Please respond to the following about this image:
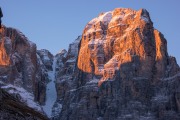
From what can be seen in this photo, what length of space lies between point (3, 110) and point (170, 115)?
141043 mm

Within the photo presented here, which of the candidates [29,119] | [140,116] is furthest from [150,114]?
[29,119]

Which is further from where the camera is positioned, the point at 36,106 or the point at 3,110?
the point at 36,106

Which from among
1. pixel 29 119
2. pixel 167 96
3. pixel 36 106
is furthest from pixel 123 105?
pixel 29 119

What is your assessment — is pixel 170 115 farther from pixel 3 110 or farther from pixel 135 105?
pixel 3 110

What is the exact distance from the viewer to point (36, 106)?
199 m

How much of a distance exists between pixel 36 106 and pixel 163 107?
53848mm

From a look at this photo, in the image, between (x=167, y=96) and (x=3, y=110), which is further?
(x=167, y=96)

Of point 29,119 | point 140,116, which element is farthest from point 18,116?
point 140,116

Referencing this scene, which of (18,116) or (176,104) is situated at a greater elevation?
(176,104)

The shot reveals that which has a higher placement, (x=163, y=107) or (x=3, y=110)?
(x=163, y=107)

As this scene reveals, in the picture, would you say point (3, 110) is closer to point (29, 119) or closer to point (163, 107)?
point (29, 119)

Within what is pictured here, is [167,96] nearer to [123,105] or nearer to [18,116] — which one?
[123,105]

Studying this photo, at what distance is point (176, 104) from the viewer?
195 metres

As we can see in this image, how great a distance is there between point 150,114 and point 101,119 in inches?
834
